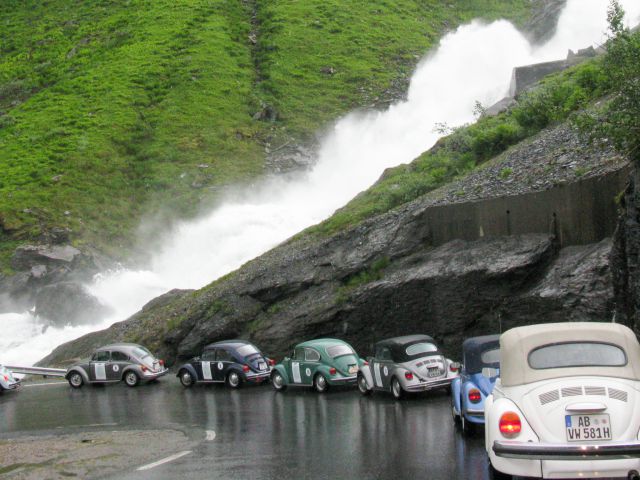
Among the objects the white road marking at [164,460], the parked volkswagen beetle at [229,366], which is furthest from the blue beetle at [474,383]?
the parked volkswagen beetle at [229,366]

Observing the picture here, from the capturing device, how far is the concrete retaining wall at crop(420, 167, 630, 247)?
19.1 metres

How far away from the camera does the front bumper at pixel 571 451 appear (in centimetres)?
793

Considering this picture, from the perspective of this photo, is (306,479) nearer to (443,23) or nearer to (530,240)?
(530,240)

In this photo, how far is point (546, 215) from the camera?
2103 cm

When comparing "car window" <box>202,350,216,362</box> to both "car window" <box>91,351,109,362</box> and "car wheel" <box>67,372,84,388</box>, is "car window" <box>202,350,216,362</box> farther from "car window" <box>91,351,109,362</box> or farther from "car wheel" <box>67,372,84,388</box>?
"car wheel" <box>67,372,84,388</box>

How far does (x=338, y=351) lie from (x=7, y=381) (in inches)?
516

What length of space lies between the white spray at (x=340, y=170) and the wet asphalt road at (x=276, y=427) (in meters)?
21.6

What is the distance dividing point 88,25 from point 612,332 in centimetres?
9871

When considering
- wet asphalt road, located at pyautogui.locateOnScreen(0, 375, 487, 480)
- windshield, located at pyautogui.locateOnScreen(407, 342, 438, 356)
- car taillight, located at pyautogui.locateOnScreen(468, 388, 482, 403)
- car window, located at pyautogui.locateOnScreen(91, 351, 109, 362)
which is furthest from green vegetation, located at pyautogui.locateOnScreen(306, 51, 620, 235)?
car taillight, located at pyautogui.locateOnScreen(468, 388, 482, 403)

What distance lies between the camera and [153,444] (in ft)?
46.9

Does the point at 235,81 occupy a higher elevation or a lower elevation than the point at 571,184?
higher

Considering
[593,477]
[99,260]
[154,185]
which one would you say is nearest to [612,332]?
[593,477]

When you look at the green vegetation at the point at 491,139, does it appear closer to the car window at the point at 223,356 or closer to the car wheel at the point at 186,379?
the car window at the point at 223,356

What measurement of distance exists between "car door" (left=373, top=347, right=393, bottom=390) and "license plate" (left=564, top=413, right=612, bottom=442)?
972 centimetres
